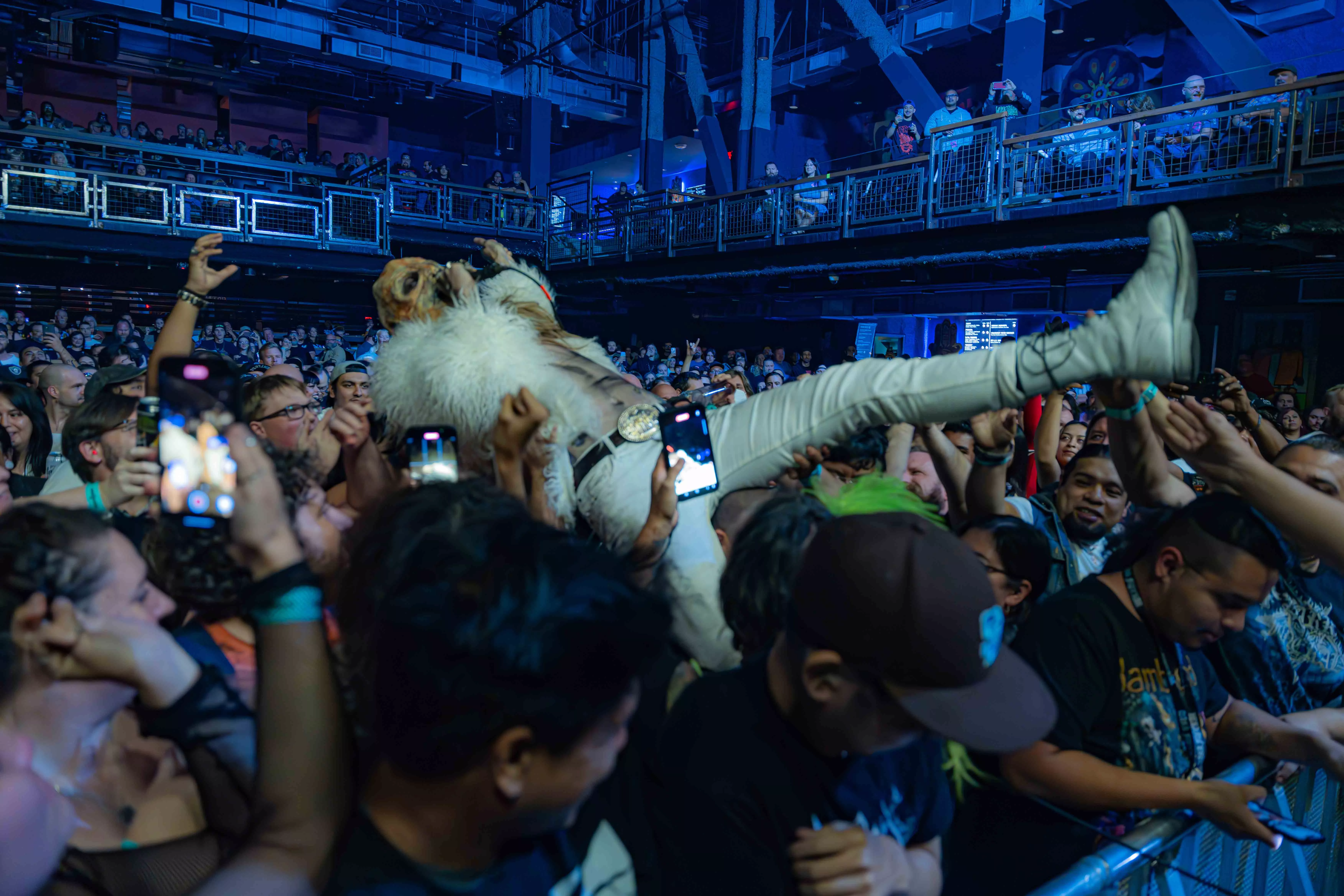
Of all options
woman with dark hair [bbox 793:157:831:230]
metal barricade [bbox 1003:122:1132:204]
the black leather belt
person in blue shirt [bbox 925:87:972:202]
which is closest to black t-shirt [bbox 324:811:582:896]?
the black leather belt

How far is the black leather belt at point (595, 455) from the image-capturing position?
90.7 inches

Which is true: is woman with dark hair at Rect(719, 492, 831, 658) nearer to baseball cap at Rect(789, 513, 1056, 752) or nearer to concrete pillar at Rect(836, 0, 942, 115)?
baseball cap at Rect(789, 513, 1056, 752)

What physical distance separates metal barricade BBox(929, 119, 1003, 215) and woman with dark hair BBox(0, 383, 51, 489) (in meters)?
8.96

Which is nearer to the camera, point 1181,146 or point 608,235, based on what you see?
point 1181,146

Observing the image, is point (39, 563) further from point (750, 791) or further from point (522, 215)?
point (522, 215)

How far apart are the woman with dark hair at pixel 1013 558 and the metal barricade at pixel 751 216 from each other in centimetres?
1067

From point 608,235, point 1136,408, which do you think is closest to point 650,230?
point 608,235

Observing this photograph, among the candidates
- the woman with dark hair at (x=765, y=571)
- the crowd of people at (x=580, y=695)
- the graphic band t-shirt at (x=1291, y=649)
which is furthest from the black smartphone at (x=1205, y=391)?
the woman with dark hair at (x=765, y=571)

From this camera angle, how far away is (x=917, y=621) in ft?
3.61

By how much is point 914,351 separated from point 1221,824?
1394 centimetres

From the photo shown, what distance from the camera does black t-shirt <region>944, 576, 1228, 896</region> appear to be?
171cm

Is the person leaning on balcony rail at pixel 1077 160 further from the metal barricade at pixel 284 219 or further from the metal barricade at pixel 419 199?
the metal barricade at pixel 284 219

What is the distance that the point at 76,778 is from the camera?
1082 millimetres

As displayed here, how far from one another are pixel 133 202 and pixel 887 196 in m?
11.5
